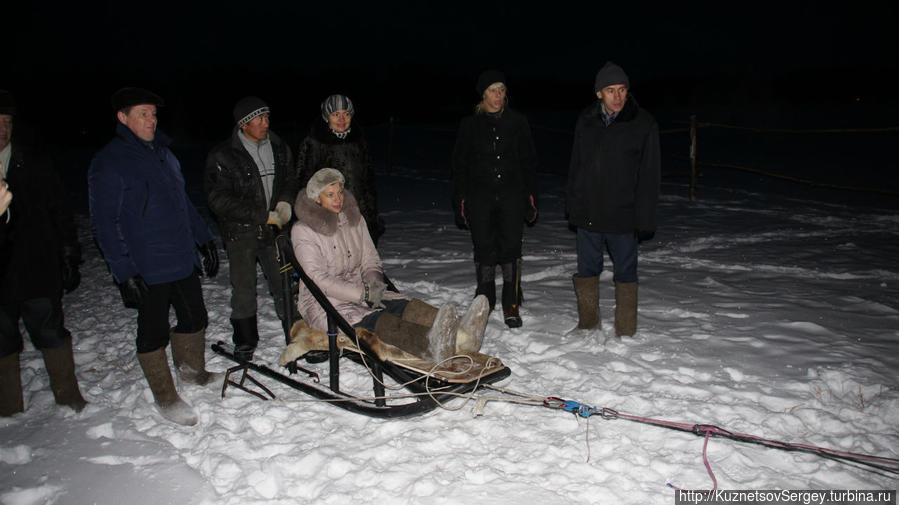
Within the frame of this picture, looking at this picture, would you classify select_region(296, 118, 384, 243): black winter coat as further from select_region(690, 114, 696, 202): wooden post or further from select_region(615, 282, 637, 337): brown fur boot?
select_region(690, 114, 696, 202): wooden post

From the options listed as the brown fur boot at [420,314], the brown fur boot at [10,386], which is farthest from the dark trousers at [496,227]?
the brown fur boot at [10,386]

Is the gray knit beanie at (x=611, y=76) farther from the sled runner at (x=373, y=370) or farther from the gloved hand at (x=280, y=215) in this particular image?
the gloved hand at (x=280, y=215)

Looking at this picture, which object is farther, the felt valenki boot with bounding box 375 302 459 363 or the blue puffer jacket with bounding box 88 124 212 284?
the felt valenki boot with bounding box 375 302 459 363

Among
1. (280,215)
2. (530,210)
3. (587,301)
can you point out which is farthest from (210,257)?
(587,301)

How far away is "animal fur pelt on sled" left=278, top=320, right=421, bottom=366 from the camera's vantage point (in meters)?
3.25

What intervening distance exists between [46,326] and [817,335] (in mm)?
4980

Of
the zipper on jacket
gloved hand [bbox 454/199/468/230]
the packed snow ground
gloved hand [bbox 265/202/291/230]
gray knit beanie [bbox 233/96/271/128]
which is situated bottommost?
the packed snow ground

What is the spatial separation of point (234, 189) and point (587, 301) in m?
2.62

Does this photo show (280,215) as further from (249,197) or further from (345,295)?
(345,295)

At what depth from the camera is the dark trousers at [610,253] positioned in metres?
3.97

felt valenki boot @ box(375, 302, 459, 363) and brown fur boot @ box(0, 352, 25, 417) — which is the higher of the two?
felt valenki boot @ box(375, 302, 459, 363)

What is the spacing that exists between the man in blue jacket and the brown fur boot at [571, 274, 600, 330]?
8.53ft

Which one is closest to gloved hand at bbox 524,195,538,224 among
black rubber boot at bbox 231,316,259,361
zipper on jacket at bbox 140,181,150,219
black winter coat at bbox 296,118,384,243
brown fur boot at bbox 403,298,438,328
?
black winter coat at bbox 296,118,384,243

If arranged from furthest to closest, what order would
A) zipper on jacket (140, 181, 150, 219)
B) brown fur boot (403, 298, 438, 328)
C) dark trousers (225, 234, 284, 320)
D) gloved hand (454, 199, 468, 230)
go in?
gloved hand (454, 199, 468, 230)
dark trousers (225, 234, 284, 320)
brown fur boot (403, 298, 438, 328)
zipper on jacket (140, 181, 150, 219)
